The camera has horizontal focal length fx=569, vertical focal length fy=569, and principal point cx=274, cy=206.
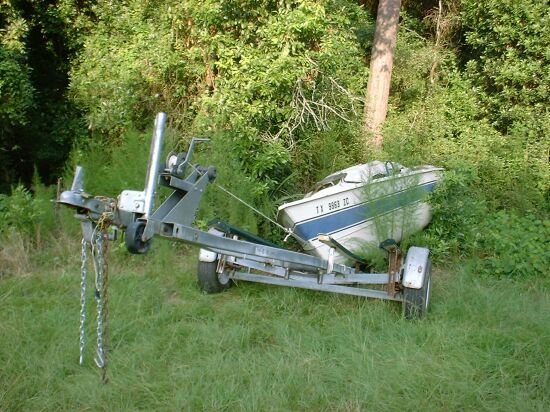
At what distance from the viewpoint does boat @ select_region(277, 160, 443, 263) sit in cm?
616

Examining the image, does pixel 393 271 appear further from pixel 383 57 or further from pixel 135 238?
pixel 383 57

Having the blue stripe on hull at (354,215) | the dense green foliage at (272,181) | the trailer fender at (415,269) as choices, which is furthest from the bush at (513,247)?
the trailer fender at (415,269)

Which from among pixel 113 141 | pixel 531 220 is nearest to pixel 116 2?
pixel 113 141

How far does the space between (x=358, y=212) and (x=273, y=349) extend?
2380 mm

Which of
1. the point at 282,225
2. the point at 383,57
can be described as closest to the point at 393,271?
the point at 282,225

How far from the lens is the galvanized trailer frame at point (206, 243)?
316 cm

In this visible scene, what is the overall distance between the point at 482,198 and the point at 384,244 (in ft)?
10.9

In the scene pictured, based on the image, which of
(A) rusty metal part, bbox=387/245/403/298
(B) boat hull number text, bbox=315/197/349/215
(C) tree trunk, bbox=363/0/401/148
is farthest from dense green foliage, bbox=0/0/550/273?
(A) rusty metal part, bbox=387/245/403/298

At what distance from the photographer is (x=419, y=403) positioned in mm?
3676

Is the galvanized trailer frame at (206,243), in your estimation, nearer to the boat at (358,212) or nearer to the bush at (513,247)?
the boat at (358,212)

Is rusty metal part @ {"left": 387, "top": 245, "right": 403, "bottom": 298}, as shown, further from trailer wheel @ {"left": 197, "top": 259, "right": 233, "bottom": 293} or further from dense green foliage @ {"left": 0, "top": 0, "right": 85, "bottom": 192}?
dense green foliage @ {"left": 0, "top": 0, "right": 85, "bottom": 192}

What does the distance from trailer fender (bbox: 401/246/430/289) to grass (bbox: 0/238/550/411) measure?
1.08 feet

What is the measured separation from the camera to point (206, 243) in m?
3.63

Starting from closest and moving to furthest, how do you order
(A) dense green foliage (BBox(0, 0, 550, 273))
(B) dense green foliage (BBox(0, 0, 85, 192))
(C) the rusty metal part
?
1. (C) the rusty metal part
2. (A) dense green foliage (BBox(0, 0, 550, 273))
3. (B) dense green foliage (BBox(0, 0, 85, 192))
